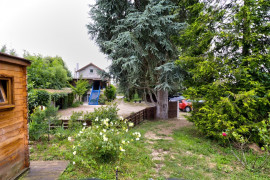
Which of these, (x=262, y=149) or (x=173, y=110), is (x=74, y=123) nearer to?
(x=262, y=149)

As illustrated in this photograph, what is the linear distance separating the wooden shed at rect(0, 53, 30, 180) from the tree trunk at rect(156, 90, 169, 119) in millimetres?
6942

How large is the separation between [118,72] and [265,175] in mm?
6620

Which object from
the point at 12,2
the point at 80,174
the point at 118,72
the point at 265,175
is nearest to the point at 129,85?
the point at 118,72

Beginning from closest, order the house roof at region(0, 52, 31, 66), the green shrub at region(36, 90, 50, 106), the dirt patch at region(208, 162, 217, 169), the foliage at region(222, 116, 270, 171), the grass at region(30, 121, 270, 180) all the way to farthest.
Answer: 1. the house roof at region(0, 52, 31, 66)
2. the grass at region(30, 121, 270, 180)
3. the foliage at region(222, 116, 270, 171)
4. the dirt patch at region(208, 162, 217, 169)
5. the green shrub at region(36, 90, 50, 106)

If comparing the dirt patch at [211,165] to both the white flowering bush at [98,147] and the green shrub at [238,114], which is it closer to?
the green shrub at [238,114]

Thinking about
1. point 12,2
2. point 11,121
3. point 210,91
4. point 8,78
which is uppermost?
point 12,2

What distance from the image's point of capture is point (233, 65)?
4582mm

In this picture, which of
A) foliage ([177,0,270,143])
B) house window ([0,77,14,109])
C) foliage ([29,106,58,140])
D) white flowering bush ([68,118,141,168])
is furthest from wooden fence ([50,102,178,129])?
house window ([0,77,14,109])

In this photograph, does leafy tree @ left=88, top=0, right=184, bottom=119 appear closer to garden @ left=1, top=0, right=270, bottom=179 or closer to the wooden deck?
garden @ left=1, top=0, right=270, bottom=179

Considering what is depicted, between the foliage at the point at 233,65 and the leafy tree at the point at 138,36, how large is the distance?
130cm

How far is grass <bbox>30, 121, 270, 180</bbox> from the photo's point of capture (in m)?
2.84

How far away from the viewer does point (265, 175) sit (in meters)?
2.99

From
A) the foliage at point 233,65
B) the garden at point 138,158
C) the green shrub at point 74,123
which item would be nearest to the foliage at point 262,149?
the garden at point 138,158

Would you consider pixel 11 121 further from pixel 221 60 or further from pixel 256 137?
pixel 256 137
